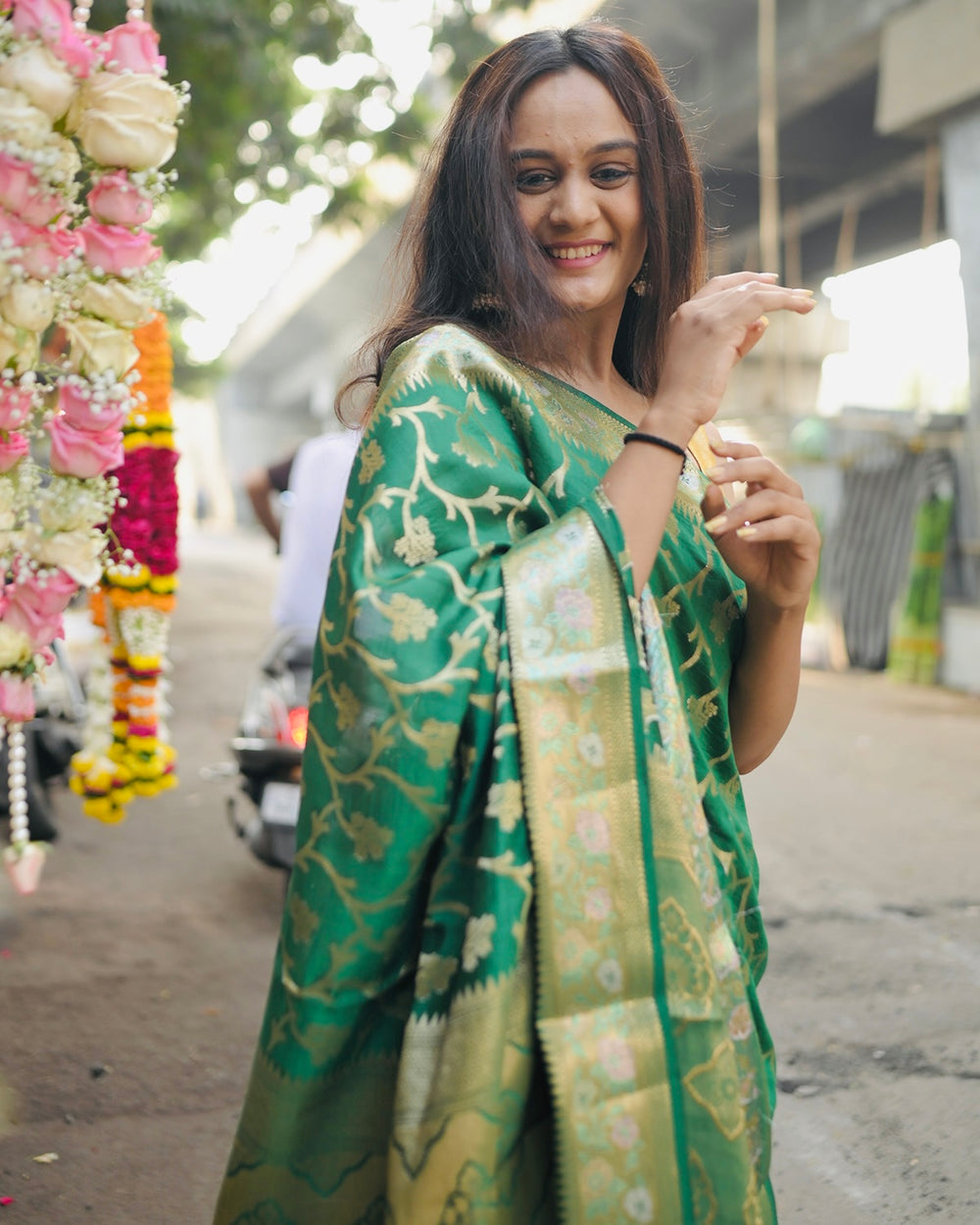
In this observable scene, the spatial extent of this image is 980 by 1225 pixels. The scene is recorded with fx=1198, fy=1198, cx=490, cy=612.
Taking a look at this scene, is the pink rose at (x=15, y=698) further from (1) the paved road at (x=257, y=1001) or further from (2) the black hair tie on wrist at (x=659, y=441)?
(1) the paved road at (x=257, y=1001)

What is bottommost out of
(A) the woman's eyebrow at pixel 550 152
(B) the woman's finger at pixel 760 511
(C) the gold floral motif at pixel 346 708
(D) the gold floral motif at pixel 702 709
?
(D) the gold floral motif at pixel 702 709

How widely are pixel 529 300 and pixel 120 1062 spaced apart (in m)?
2.24

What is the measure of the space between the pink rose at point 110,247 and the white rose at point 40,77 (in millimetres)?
169

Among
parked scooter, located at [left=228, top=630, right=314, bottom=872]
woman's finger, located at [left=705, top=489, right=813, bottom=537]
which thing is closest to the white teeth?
woman's finger, located at [left=705, top=489, right=813, bottom=537]

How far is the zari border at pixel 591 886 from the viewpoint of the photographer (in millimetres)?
1209

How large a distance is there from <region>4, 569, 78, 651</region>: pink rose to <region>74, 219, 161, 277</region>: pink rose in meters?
0.41

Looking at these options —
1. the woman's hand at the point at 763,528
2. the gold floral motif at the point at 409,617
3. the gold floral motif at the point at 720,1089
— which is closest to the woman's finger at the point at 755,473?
the woman's hand at the point at 763,528

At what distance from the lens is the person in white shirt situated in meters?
3.84

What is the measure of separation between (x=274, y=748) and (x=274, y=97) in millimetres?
3827

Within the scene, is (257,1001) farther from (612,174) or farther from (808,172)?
(808,172)

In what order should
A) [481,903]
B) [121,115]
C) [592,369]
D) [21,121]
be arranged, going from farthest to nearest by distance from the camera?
[592,369]
[121,115]
[21,121]
[481,903]

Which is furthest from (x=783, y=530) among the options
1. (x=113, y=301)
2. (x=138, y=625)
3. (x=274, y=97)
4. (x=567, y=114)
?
(x=274, y=97)

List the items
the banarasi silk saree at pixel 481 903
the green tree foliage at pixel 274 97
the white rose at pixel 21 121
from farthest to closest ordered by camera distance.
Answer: the green tree foliage at pixel 274 97
the white rose at pixel 21 121
the banarasi silk saree at pixel 481 903

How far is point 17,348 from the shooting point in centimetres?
143
